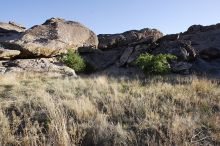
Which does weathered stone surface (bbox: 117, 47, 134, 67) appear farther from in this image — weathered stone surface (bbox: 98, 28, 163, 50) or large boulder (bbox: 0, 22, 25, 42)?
large boulder (bbox: 0, 22, 25, 42)

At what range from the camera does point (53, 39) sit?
22188 mm

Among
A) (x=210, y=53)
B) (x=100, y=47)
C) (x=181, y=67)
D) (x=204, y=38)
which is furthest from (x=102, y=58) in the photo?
(x=210, y=53)

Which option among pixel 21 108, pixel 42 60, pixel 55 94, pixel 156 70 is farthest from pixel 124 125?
pixel 42 60

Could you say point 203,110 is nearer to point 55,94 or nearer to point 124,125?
point 124,125

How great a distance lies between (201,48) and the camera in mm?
21672

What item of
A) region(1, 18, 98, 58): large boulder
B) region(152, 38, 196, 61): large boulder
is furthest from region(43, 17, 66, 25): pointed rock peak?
region(152, 38, 196, 61): large boulder

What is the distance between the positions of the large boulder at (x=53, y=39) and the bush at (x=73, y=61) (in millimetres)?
849

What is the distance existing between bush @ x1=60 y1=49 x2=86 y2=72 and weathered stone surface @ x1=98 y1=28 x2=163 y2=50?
4324mm

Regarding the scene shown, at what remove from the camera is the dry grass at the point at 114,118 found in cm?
726

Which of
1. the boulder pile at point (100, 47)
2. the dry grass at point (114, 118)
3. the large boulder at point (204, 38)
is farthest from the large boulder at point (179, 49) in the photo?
the dry grass at point (114, 118)

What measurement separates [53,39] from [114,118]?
14.3 m

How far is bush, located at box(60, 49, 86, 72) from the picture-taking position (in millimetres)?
20859

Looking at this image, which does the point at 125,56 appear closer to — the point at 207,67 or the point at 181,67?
the point at 181,67

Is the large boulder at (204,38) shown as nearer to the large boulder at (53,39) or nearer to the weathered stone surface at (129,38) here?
the weathered stone surface at (129,38)
